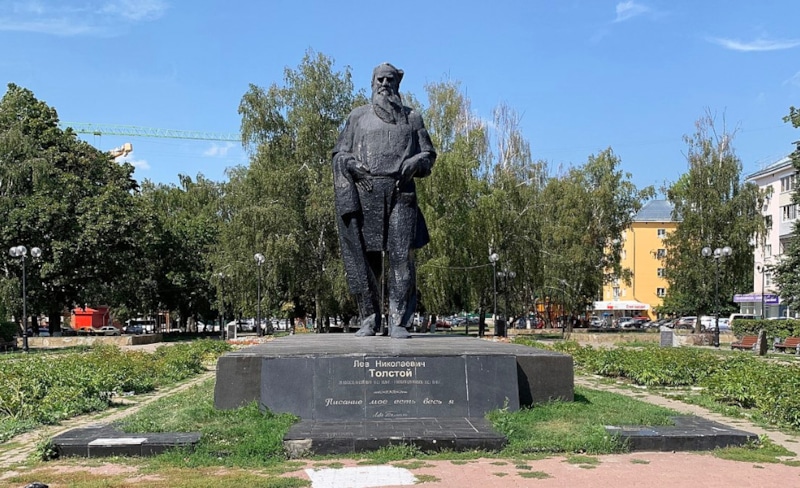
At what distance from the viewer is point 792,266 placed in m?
25.3

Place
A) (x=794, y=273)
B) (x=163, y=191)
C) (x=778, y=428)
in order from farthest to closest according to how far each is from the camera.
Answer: (x=163, y=191), (x=794, y=273), (x=778, y=428)

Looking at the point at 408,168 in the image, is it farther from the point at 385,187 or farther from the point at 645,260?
the point at 645,260

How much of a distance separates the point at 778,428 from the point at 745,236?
3143 cm

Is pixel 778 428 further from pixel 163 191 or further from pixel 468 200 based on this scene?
pixel 163 191

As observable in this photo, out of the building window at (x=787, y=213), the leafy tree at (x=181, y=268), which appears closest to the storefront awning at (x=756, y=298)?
the building window at (x=787, y=213)

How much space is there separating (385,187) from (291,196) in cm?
2298

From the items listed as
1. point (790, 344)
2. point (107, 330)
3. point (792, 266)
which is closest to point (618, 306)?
point (792, 266)

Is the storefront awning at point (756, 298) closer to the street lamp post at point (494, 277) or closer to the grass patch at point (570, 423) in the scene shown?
the street lamp post at point (494, 277)

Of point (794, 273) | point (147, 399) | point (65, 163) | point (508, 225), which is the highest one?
point (65, 163)

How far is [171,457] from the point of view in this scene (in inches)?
254

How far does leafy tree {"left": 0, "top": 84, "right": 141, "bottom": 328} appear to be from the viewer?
30.2m

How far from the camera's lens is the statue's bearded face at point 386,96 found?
34.3 ft

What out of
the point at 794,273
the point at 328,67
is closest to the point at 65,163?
the point at 328,67

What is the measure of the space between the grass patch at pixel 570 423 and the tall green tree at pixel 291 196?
23.6 m
